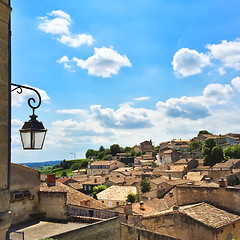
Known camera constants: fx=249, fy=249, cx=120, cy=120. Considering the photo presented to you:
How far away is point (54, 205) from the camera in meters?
14.2

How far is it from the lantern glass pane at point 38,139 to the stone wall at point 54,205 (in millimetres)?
9846

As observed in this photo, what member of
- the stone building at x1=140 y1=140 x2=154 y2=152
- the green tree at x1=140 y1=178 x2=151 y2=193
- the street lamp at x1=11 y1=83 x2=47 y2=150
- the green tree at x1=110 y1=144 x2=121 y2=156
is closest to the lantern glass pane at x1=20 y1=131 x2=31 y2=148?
the street lamp at x1=11 y1=83 x2=47 y2=150

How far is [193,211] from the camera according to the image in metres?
19.2

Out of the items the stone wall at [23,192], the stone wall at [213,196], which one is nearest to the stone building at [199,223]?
the stone wall at [213,196]

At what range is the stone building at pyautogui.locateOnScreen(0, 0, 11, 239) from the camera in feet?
14.6

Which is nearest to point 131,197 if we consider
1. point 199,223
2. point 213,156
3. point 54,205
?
point 199,223

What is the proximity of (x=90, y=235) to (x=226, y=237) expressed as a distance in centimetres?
1076

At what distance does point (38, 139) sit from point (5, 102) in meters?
0.96

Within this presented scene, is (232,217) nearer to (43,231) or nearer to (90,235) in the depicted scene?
(90,235)

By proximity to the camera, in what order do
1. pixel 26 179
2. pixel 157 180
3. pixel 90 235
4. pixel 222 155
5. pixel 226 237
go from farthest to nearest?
pixel 222 155 < pixel 157 180 < pixel 226 237 < pixel 26 179 < pixel 90 235

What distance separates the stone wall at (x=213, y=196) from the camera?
67.5 feet

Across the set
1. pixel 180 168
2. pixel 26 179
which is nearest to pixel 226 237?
pixel 26 179

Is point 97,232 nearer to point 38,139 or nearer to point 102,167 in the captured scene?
point 38,139

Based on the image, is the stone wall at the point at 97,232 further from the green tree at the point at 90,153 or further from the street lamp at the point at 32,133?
the green tree at the point at 90,153
